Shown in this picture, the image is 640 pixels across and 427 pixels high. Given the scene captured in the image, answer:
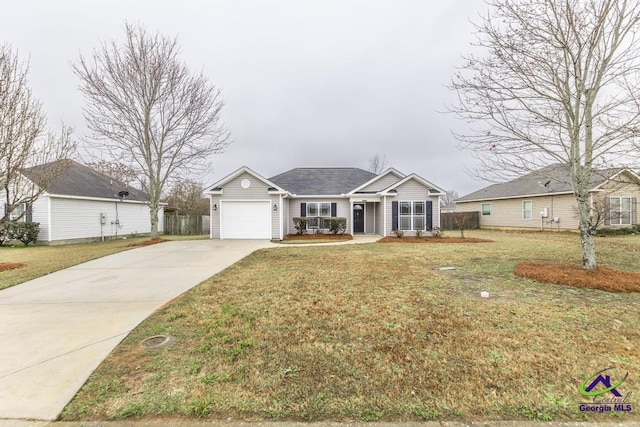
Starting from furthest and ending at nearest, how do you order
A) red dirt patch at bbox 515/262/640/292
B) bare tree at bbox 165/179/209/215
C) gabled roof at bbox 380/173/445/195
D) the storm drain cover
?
bare tree at bbox 165/179/209/215 → gabled roof at bbox 380/173/445/195 → red dirt patch at bbox 515/262/640/292 → the storm drain cover

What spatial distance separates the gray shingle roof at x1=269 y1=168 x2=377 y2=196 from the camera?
1842cm

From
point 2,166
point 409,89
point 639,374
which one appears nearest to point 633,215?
point 409,89

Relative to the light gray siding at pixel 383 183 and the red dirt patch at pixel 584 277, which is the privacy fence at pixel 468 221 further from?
the red dirt patch at pixel 584 277

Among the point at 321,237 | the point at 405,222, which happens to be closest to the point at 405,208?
the point at 405,222

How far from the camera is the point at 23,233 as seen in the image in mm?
13797

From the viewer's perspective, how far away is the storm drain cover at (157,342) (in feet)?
10.7

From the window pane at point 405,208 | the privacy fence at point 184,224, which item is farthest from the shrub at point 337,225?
the privacy fence at point 184,224

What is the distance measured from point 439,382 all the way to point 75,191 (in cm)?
2062

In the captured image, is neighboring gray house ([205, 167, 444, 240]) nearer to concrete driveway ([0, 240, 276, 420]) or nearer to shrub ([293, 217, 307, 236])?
shrub ([293, 217, 307, 236])

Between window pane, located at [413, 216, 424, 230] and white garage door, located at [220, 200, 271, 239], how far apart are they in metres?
8.92

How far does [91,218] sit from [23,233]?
3.04 meters

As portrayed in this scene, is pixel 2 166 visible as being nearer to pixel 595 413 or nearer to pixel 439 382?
pixel 439 382

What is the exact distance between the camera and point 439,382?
8.25 ft

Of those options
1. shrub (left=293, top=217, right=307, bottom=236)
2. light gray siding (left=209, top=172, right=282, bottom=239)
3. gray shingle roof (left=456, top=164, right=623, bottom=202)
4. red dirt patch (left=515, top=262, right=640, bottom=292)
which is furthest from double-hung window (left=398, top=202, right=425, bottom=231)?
red dirt patch (left=515, top=262, right=640, bottom=292)
